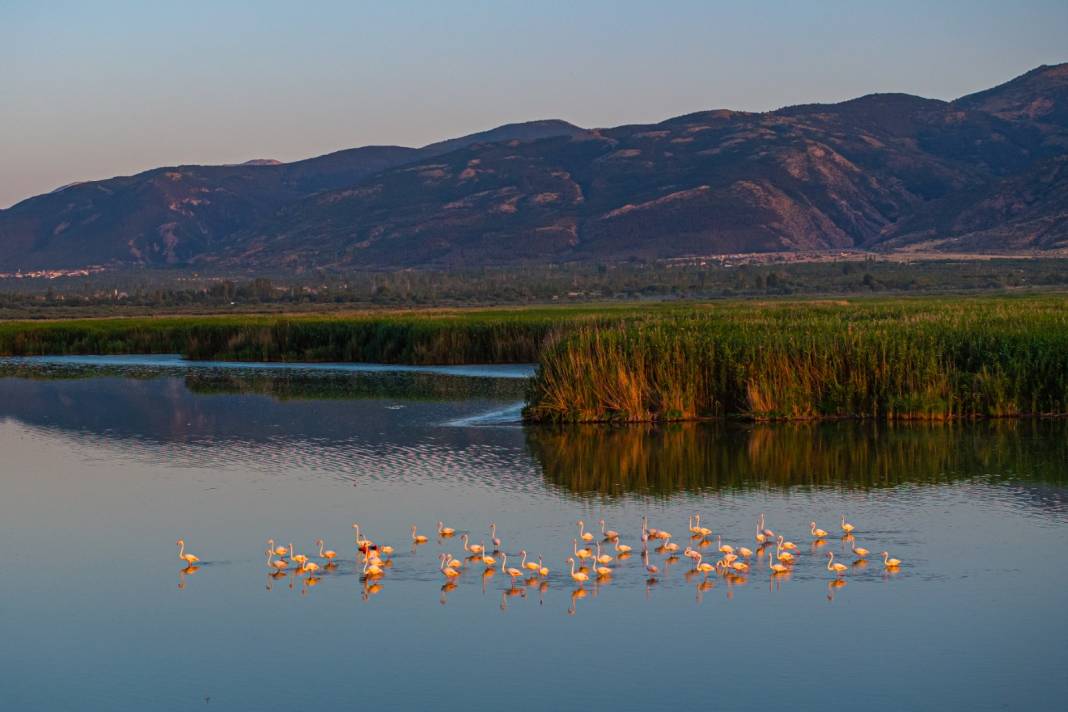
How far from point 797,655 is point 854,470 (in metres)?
9.96

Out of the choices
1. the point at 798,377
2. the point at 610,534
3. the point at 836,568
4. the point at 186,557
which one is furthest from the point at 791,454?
the point at 186,557

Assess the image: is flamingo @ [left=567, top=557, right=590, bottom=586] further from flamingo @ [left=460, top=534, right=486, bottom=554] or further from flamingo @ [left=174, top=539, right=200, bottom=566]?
flamingo @ [left=174, top=539, right=200, bottom=566]

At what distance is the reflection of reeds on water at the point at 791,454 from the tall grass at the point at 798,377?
1.89 ft

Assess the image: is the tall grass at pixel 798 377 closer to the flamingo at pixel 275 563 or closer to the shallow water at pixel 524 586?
the shallow water at pixel 524 586

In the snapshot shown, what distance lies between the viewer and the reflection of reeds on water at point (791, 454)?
22.8 metres

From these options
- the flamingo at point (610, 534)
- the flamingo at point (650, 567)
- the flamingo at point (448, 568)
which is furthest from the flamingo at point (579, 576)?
the flamingo at point (610, 534)

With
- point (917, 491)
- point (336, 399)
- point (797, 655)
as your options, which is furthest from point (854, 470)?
point (336, 399)

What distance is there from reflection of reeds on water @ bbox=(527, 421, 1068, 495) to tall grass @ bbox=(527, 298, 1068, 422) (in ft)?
1.89

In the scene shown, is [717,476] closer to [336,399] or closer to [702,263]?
[336,399]

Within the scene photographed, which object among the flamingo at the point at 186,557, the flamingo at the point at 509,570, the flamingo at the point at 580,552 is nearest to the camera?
the flamingo at the point at 509,570

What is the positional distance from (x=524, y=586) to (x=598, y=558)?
0.89 m

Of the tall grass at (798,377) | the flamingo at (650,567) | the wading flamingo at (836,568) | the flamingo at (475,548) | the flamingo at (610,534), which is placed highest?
the tall grass at (798,377)

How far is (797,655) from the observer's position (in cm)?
1382

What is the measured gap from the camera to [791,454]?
25219 millimetres
